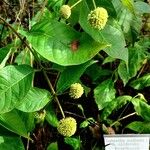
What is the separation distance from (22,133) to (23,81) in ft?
0.54

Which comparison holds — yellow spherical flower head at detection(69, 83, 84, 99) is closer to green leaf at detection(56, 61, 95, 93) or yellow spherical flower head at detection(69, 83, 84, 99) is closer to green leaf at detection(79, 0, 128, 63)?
green leaf at detection(56, 61, 95, 93)

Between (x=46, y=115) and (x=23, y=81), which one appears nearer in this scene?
(x=23, y=81)

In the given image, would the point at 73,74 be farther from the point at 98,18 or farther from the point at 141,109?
the point at 141,109

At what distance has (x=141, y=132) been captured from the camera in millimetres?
1656

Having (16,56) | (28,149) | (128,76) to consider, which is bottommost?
(28,149)

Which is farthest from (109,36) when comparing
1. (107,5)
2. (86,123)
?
(86,123)

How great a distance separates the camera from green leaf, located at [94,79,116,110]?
Answer: 5.53 feet

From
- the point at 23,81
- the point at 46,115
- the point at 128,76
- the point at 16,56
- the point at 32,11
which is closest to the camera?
the point at 23,81

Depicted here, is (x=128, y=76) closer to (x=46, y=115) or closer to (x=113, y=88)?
(x=113, y=88)

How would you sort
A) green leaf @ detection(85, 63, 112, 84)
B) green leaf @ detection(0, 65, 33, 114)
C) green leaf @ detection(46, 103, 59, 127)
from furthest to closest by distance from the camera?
green leaf @ detection(85, 63, 112, 84), green leaf @ detection(46, 103, 59, 127), green leaf @ detection(0, 65, 33, 114)

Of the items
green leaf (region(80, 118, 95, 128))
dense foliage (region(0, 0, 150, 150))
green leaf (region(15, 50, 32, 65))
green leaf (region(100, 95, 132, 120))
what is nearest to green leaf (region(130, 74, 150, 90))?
dense foliage (region(0, 0, 150, 150))

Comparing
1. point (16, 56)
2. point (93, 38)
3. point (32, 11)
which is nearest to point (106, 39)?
point (93, 38)

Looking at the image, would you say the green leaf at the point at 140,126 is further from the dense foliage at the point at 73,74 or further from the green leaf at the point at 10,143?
the green leaf at the point at 10,143

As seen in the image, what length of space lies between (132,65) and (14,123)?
52 cm
